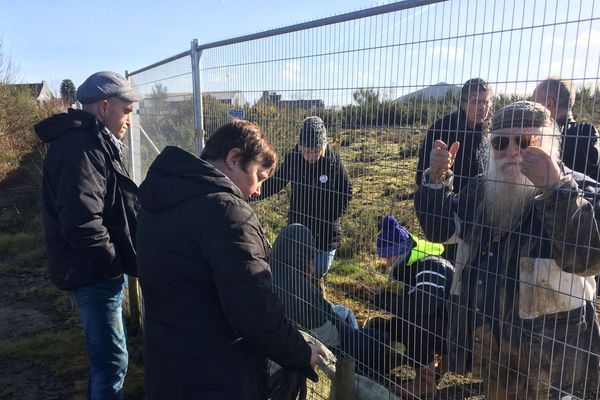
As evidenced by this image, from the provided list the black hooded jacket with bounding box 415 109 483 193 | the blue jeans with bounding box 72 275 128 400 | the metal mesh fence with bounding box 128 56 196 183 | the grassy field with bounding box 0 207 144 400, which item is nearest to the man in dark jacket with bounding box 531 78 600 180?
A: the black hooded jacket with bounding box 415 109 483 193

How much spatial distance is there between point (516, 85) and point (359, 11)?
863mm

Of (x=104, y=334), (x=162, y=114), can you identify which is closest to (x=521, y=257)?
(x=104, y=334)

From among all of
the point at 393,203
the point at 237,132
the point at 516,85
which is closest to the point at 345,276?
the point at 393,203

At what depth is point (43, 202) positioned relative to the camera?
267 centimetres

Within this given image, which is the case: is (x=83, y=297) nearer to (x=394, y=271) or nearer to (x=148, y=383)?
(x=148, y=383)

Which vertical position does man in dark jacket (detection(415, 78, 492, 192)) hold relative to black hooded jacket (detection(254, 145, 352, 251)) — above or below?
above

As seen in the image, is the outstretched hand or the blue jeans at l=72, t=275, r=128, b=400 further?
the blue jeans at l=72, t=275, r=128, b=400

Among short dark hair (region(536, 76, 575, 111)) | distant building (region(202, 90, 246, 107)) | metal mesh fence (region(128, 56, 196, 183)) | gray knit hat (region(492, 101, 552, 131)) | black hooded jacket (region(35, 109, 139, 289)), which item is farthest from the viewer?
metal mesh fence (region(128, 56, 196, 183))

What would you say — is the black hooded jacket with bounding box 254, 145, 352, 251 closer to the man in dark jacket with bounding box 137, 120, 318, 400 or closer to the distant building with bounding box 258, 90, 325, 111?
the distant building with bounding box 258, 90, 325, 111

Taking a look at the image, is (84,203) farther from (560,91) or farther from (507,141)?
→ (560,91)

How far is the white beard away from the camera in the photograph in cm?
190

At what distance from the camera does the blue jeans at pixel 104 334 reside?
8.73 ft

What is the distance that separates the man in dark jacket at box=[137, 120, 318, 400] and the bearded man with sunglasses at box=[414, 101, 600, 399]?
0.71 m

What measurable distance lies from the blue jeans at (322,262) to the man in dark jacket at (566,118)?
1.42 metres
